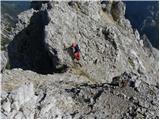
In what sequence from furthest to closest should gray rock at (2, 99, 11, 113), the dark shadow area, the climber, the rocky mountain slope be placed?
the dark shadow area < the climber < the rocky mountain slope < gray rock at (2, 99, 11, 113)

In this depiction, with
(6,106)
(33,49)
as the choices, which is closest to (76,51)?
(33,49)

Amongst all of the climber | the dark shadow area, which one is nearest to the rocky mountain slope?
the dark shadow area

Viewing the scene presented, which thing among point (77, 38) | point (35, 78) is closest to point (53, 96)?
point (35, 78)

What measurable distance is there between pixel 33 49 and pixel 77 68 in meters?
5.67

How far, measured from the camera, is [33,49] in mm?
46719

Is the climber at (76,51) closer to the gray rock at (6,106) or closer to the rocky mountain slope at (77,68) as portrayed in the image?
the rocky mountain slope at (77,68)

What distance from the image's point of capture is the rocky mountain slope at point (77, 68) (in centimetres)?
2988

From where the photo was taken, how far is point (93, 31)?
161 ft

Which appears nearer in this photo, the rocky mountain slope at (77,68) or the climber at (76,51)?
the rocky mountain slope at (77,68)

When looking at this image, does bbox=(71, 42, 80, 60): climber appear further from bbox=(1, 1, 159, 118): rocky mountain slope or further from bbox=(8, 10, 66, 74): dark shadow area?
bbox=(8, 10, 66, 74): dark shadow area

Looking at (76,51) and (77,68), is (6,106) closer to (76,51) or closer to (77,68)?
(77,68)

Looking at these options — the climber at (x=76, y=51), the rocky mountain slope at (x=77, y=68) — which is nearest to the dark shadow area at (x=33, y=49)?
the rocky mountain slope at (x=77, y=68)

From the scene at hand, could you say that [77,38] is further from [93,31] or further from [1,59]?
[1,59]

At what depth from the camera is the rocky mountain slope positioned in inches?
1176
